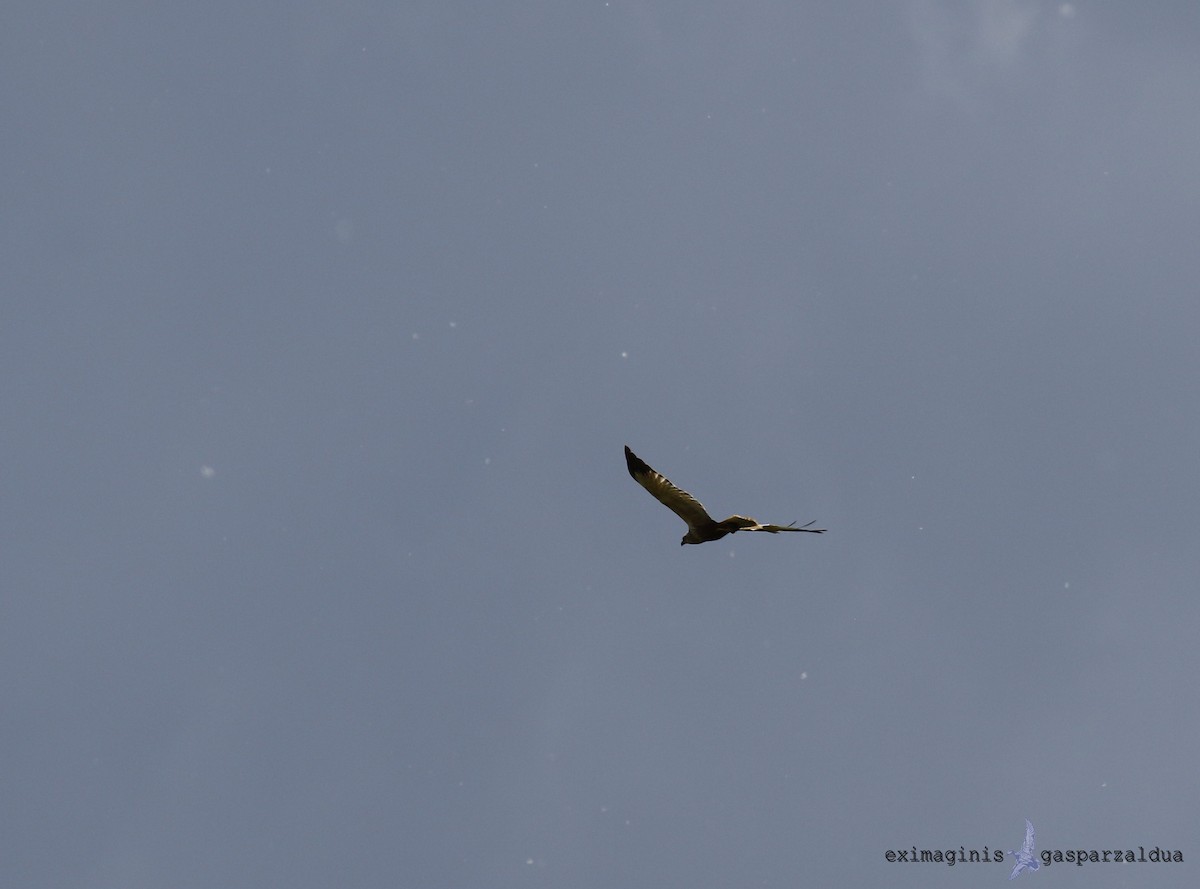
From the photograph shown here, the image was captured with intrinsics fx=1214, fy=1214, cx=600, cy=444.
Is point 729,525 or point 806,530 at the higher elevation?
point 729,525

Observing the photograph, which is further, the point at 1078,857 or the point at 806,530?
the point at 1078,857

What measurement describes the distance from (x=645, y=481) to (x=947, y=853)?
19.5 meters

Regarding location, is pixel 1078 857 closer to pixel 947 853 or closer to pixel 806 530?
pixel 947 853

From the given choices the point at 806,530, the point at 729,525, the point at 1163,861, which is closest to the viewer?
the point at 806,530

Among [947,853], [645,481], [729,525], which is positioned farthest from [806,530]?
[947,853]

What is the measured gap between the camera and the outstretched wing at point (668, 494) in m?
28.4

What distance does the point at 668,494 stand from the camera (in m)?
28.8

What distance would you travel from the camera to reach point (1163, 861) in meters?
38.3

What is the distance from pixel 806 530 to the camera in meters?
23.1

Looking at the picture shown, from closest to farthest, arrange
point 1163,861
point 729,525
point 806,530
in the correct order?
point 806,530, point 729,525, point 1163,861

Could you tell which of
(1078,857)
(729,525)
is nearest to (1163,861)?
(1078,857)

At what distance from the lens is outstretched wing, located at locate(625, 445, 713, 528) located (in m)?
28.4

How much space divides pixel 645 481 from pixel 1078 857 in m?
21.3

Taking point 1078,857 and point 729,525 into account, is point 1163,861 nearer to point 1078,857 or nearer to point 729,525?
point 1078,857
